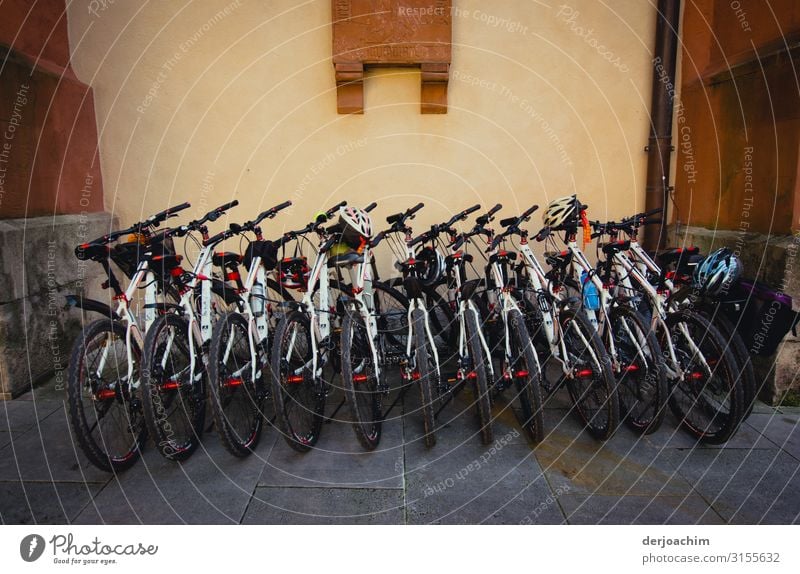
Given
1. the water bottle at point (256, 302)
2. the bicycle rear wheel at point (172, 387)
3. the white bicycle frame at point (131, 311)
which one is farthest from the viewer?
the water bottle at point (256, 302)

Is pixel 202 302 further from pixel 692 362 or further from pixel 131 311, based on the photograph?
pixel 692 362

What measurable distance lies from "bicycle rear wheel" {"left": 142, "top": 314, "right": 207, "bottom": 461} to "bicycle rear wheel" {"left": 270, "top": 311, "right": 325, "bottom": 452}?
0.56 m

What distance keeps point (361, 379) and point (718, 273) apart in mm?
2186

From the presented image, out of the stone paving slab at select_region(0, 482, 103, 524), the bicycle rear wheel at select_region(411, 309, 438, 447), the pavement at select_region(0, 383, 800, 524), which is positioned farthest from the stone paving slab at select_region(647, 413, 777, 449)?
the stone paving slab at select_region(0, 482, 103, 524)

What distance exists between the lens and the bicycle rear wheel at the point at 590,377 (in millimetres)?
3168

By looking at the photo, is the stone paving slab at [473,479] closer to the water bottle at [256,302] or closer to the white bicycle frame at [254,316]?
the white bicycle frame at [254,316]

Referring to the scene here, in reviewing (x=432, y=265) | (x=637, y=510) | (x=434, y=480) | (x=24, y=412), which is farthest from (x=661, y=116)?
(x=24, y=412)

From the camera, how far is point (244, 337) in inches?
138

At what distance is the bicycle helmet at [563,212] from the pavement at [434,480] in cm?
140

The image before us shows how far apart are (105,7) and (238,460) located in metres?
4.46

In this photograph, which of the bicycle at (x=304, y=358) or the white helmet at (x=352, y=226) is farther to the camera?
the white helmet at (x=352, y=226)

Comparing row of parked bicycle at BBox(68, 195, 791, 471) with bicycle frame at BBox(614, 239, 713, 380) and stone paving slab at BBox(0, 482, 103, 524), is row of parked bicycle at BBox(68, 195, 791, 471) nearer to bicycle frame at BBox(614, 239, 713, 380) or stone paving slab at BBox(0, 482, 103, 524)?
bicycle frame at BBox(614, 239, 713, 380)

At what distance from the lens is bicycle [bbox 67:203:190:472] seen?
113 inches

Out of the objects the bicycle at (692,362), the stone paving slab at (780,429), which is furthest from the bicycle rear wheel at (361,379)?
the stone paving slab at (780,429)
